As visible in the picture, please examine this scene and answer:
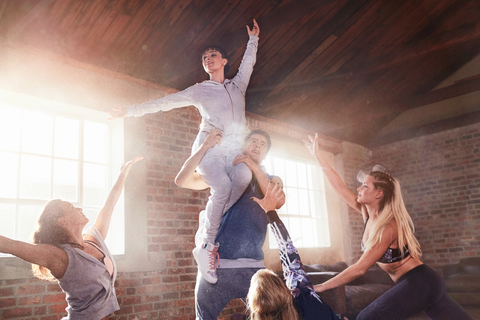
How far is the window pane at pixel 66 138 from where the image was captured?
433cm

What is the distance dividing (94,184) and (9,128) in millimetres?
998

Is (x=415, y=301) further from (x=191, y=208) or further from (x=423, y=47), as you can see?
(x=423, y=47)

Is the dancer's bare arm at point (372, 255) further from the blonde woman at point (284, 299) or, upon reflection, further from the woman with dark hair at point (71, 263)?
the woman with dark hair at point (71, 263)

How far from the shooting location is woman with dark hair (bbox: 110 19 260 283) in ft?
6.92

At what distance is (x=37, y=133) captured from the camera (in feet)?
13.8

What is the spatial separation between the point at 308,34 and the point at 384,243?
3940mm

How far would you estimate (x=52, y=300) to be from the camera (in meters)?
3.72

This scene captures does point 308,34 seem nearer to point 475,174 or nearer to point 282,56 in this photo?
point 282,56

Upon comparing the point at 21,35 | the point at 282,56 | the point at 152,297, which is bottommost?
the point at 152,297

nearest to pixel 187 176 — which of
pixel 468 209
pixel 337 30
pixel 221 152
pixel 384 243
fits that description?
pixel 221 152

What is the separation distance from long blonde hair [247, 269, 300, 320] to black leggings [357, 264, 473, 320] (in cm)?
109

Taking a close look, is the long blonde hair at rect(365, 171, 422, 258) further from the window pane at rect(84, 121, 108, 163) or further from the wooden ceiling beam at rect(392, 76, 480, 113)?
the wooden ceiling beam at rect(392, 76, 480, 113)

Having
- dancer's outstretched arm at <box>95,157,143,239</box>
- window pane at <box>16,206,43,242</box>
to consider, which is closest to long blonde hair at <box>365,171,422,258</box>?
dancer's outstretched arm at <box>95,157,143,239</box>

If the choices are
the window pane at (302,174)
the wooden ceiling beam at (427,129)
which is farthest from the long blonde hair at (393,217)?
the wooden ceiling beam at (427,129)
